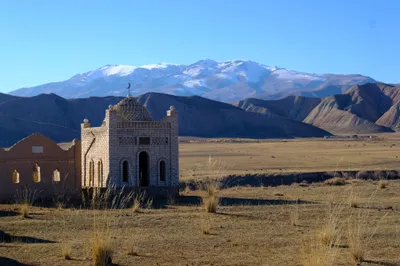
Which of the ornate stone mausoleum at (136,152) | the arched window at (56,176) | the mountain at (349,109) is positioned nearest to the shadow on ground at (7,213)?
the arched window at (56,176)

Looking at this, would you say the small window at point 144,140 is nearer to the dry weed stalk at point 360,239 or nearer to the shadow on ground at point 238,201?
the shadow on ground at point 238,201

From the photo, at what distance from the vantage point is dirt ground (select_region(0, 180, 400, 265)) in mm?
12672

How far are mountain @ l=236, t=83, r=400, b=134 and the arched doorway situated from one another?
93.3 metres

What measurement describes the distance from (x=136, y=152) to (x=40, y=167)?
12.0 ft

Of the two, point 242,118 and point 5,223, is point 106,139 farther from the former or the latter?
point 242,118

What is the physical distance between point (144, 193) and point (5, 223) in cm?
757

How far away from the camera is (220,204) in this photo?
21906mm

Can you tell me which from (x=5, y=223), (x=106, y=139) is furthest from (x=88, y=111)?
(x=5, y=223)

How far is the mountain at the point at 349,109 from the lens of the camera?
122312 mm

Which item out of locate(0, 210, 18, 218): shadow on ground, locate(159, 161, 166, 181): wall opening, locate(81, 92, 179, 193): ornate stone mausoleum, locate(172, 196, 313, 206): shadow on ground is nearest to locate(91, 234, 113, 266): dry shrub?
locate(0, 210, 18, 218): shadow on ground

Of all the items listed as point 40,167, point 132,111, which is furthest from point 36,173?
point 132,111

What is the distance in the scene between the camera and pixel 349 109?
129875 millimetres

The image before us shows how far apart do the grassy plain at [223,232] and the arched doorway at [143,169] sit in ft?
6.58

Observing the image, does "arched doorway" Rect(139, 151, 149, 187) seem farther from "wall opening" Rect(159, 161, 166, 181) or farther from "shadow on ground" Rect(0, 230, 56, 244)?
"shadow on ground" Rect(0, 230, 56, 244)
